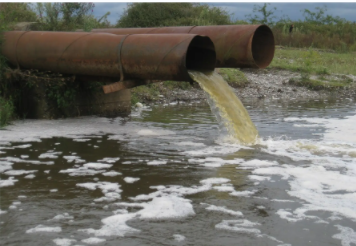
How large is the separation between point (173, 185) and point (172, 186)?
0.04 m

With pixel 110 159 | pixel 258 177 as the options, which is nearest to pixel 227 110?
pixel 110 159

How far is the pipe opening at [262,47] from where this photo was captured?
8.68 meters

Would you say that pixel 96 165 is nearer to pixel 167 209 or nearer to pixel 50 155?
pixel 50 155

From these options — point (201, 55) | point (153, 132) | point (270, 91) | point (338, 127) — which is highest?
point (201, 55)

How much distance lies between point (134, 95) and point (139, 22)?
11142 millimetres

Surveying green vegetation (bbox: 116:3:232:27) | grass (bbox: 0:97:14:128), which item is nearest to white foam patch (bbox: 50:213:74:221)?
grass (bbox: 0:97:14:128)

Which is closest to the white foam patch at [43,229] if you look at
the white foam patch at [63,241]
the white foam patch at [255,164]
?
the white foam patch at [63,241]

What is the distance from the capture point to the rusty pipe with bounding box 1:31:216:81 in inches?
277

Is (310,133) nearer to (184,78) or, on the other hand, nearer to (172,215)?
(184,78)

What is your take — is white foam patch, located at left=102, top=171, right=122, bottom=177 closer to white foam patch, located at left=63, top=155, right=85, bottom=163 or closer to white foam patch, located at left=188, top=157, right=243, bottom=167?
white foam patch, located at left=63, top=155, right=85, bottom=163

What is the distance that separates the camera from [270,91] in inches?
585

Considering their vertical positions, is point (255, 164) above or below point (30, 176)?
below

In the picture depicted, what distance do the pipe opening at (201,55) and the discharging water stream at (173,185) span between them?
1104 millimetres

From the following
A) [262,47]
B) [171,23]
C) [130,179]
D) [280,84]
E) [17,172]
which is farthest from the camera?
[171,23]
